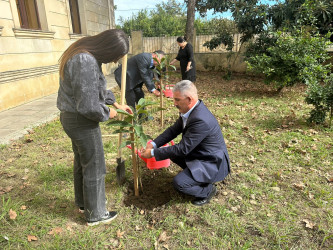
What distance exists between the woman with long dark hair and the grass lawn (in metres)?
0.42

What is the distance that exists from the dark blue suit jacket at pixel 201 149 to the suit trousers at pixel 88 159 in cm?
64

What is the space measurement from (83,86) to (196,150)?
1.47 meters

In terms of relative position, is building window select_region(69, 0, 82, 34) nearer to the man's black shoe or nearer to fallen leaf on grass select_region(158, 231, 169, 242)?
the man's black shoe

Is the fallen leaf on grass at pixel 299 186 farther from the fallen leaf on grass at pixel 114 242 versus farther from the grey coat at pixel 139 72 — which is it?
the grey coat at pixel 139 72

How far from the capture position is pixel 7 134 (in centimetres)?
448

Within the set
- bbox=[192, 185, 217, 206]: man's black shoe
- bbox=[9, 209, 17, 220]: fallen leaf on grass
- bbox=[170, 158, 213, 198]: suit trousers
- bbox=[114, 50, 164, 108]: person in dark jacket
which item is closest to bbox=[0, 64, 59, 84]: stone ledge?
bbox=[114, 50, 164, 108]: person in dark jacket

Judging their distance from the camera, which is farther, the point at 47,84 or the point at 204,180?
the point at 47,84

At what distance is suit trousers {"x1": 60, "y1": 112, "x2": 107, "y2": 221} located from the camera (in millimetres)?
1910

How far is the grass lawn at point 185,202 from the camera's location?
2.14 metres

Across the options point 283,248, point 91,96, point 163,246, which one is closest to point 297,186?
point 283,248

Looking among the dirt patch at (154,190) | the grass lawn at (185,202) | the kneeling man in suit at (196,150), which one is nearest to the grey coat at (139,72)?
the grass lawn at (185,202)

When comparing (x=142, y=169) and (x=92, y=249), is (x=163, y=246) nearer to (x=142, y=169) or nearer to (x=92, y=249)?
(x=92, y=249)

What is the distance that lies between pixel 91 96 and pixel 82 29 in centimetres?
994

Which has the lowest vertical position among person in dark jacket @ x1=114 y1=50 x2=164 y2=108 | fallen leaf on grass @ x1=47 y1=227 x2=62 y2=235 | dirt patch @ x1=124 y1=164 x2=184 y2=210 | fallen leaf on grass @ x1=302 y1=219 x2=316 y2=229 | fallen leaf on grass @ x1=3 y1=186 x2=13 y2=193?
dirt patch @ x1=124 y1=164 x2=184 y2=210
